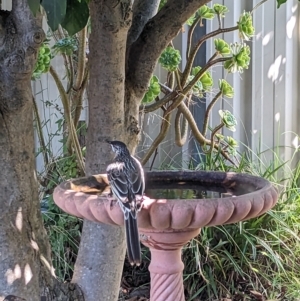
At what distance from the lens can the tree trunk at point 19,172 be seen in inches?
73.2

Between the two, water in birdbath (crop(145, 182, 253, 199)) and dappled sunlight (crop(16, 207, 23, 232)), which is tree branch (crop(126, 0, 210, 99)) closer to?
water in birdbath (crop(145, 182, 253, 199))

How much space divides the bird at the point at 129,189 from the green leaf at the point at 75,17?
505 millimetres

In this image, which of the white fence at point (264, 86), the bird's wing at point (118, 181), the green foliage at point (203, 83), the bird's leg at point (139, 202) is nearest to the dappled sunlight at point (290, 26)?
the white fence at point (264, 86)

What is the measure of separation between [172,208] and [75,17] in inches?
25.4

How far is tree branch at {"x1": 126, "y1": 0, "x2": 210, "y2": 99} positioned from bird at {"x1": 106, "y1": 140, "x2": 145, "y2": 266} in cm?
36

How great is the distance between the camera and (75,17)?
1.73m

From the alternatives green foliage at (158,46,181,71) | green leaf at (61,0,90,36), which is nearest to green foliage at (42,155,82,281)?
green foliage at (158,46,181,71)

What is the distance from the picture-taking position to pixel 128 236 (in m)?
1.78

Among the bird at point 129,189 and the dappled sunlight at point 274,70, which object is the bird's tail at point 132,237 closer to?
the bird at point 129,189

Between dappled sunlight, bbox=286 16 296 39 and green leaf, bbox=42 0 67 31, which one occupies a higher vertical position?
dappled sunlight, bbox=286 16 296 39

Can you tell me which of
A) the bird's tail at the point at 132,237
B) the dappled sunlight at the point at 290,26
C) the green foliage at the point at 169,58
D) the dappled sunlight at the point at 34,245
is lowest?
the dappled sunlight at the point at 34,245

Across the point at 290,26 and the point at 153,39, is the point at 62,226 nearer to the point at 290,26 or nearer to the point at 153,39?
the point at 153,39

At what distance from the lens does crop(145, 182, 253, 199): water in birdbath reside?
2.21 m

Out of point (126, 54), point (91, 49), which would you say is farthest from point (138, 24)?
point (91, 49)
